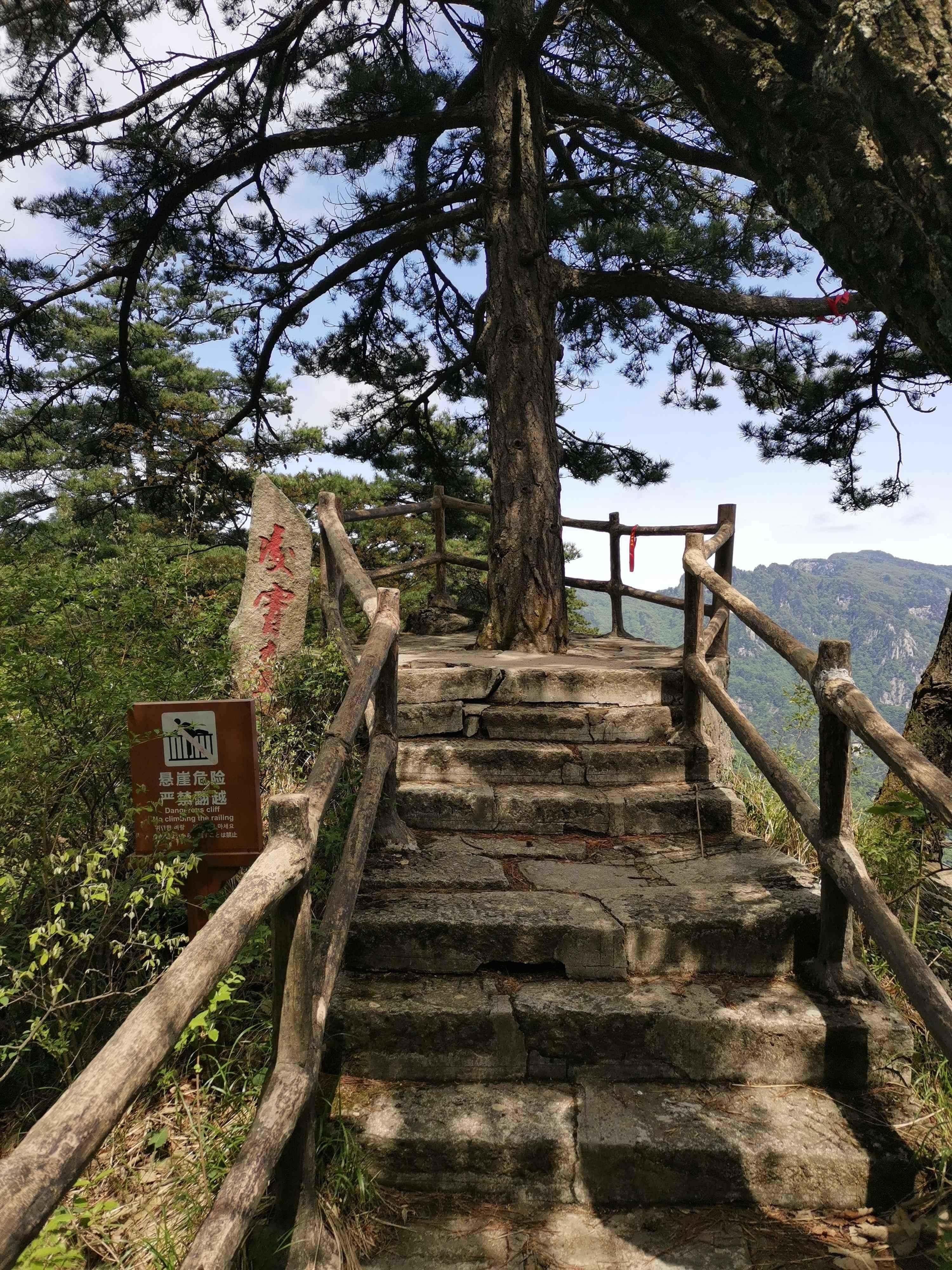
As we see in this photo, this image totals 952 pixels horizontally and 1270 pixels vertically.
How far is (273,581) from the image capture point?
5594mm

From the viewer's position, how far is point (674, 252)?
20.4 ft

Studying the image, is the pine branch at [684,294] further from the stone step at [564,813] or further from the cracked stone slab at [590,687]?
the stone step at [564,813]

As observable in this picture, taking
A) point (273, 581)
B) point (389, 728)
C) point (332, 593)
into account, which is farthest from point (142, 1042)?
point (273, 581)

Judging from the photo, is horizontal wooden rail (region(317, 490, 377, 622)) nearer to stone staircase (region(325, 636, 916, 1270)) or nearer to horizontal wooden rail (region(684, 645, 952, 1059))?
stone staircase (region(325, 636, 916, 1270))

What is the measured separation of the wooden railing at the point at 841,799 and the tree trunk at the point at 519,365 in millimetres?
1988

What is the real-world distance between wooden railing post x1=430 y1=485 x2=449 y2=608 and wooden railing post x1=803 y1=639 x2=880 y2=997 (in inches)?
177

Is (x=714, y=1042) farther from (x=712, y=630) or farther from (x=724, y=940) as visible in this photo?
(x=712, y=630)

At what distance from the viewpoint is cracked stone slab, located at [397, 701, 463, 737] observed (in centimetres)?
408

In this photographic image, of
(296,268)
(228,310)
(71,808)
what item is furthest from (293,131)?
(71,808)

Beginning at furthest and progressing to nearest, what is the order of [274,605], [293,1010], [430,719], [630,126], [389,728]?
[630,126] < [274,605] < [430,719] < [389,728] < [293,1010]

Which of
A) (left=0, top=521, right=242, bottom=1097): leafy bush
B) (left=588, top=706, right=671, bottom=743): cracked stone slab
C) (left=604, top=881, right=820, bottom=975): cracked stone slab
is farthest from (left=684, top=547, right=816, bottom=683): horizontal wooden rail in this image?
(left=0, top=521, right=242, bottom=1097): leafy bush

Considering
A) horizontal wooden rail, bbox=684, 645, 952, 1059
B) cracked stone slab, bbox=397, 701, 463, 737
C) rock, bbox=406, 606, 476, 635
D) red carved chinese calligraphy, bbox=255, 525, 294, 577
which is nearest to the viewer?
horizontal wooden rail, bbox=684, 645, 952, 1059

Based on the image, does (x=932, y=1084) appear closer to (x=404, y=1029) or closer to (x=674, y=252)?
(x=404, y=1029)

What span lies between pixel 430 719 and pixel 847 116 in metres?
2.92
